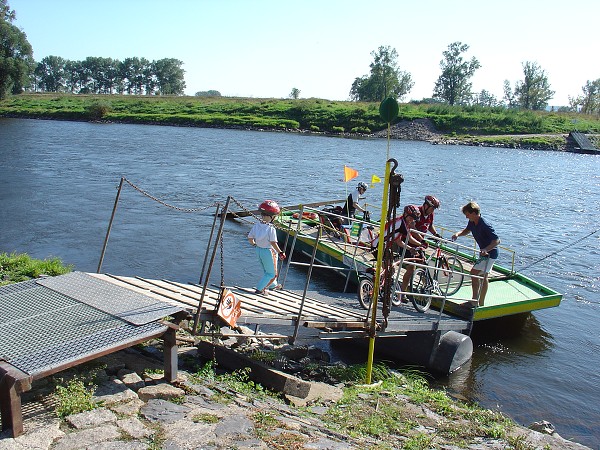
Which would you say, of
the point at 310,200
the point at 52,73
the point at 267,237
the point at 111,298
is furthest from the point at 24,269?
the point at 52,73

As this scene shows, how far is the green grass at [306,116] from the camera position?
3140 inches

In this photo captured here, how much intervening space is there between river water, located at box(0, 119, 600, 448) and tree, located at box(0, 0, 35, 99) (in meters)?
13.6

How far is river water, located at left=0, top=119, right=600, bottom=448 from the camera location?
41.0ft

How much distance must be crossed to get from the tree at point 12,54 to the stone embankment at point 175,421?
73.1 m

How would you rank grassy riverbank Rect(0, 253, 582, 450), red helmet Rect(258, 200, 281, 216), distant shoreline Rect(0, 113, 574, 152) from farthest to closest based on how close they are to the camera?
1. distant shoreline Rect(0, 113, 574, 152)
2. red helmet Rect(258, 200, 281, 216)
3. grassy riverbank Rect(0, 253, 582, 450)

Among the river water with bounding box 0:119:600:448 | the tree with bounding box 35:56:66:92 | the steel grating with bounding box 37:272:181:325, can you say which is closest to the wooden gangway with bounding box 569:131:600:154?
the river water with bounding box 0:119:600:448

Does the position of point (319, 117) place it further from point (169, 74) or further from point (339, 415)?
point (169, 74)

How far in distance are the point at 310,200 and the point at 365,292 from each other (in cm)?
1917

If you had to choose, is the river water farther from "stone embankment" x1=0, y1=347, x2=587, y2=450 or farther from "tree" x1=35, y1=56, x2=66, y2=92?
"tree" x1=35, y1=56, x2=66, y2=92

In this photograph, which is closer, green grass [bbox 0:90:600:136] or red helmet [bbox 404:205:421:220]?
red helmet [bbox 404:205:421:220]

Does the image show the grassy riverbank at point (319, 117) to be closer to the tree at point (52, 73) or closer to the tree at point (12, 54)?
the tree at point (12, 54)

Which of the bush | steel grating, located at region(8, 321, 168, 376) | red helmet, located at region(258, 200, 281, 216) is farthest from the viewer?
the bush

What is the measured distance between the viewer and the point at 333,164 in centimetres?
4612

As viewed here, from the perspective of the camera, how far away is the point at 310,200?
30562mm
